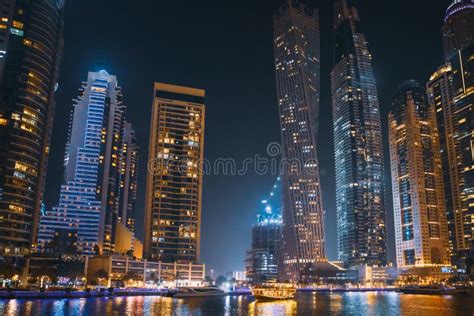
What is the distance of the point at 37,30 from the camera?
167 meters

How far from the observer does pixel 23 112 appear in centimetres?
16025

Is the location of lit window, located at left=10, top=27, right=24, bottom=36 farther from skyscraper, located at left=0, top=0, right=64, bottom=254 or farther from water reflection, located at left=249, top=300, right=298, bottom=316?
water reflection, located at left=249, top=300, right=298, bottom=316

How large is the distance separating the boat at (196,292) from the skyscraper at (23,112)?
5534cm

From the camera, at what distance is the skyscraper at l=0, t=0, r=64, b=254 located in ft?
509

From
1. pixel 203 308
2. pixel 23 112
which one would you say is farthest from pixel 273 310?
pixel 23 112

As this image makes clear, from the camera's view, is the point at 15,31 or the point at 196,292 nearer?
the point at 15,31

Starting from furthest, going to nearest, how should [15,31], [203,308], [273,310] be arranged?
[15,31] < [203,308] < [273,310]

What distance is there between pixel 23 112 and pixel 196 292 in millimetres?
87675

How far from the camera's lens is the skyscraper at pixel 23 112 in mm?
155250

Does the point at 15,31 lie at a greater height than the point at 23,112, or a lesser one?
greater

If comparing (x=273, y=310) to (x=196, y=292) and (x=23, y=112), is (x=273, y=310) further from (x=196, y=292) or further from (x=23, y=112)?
(x=23, y=112)

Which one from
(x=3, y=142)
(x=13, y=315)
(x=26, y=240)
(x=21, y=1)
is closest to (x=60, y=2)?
(x=21, y=1)

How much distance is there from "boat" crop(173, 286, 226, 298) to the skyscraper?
55.3 metres

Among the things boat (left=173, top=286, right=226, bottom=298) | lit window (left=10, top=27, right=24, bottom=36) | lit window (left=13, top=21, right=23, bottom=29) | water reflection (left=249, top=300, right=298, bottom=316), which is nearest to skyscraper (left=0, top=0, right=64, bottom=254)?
lit window (left=10, top=27, right=24, bottom=36)
